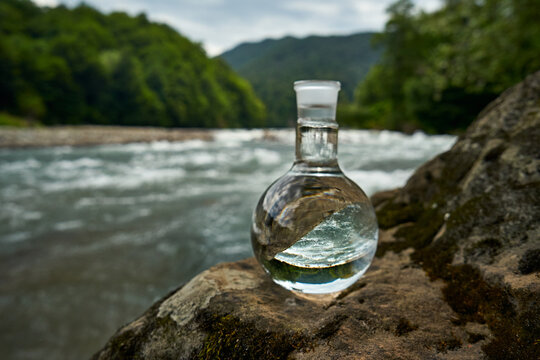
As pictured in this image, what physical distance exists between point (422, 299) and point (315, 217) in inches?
17.9

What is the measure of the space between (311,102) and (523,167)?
949 millimetres

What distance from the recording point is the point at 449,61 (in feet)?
32.3

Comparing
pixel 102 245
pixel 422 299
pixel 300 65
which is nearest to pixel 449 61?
pixel 102 245

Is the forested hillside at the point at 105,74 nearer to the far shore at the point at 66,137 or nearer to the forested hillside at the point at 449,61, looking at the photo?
the far shore at the point at 66,137

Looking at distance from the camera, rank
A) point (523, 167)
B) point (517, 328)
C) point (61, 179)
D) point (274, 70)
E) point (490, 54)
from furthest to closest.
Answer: point (274, 70), point (61, 179), point (490, 54), point (523, 167), point (517, 328)

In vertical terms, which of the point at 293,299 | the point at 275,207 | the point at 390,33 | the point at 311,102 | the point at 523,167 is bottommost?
the point at 293,299

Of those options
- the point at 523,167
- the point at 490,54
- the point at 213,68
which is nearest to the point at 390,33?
the point at 490,54

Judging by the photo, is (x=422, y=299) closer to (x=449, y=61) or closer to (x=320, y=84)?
(x=320, y=84)

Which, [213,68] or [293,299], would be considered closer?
[293,299]

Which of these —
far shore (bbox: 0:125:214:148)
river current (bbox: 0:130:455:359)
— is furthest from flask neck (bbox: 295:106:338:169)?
far shore (bbox: 0:125:214:148)

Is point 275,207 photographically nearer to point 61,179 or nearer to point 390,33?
point 61,179

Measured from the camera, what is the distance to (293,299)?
114 cm

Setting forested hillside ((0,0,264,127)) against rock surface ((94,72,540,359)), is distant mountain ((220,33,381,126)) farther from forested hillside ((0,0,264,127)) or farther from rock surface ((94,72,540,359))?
rock surface ((94,72,540,359))

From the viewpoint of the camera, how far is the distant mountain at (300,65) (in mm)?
63594
